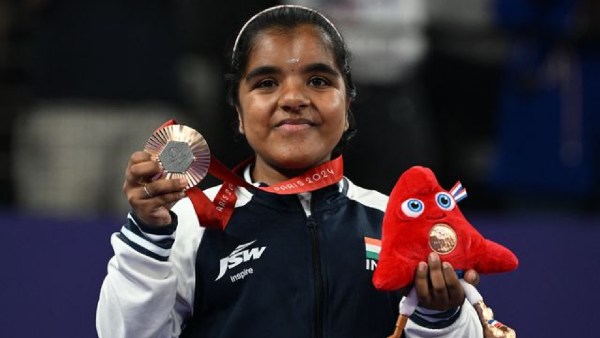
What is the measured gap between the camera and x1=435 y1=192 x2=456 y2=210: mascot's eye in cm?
206

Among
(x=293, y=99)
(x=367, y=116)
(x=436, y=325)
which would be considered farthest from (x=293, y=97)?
(x=367, y=116)

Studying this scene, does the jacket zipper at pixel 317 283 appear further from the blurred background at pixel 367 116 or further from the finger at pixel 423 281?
the blurred background at pixel 367 116

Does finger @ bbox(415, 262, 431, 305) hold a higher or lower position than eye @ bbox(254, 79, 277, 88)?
lower

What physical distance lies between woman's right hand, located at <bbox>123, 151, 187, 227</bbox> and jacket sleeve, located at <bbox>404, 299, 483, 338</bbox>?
→ 1.51 feet

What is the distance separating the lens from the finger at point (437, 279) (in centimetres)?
198

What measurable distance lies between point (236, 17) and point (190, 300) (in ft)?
7.29

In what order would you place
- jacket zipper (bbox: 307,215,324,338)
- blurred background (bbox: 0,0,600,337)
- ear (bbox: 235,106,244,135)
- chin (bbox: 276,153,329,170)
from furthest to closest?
blurred background (bbox: 0,0,600,337)
ear (bbox: 235,106,244,135)
chin (bbox: 276,153,329,170)
jacket zipper (bbox: 307,215,324,338)

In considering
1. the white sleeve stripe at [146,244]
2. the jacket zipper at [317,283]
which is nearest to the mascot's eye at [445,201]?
the jacket zipper at [317,283]

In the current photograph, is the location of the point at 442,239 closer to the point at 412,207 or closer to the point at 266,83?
the point at 412,207

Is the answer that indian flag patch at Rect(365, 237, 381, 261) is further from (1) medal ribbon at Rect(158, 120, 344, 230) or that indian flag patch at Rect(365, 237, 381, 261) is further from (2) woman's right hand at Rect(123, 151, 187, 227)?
(2) woman's right hand at Rect(123, 151, 187, 227)

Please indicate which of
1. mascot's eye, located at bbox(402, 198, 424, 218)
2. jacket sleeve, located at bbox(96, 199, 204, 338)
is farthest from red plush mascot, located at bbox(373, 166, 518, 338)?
jacket sleeve, located at bbox(96, 199, 204, 338)

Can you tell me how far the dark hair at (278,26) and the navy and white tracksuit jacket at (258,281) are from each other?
0.24m

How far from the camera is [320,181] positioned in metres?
2.25

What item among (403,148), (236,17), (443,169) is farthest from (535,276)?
(236,17)
